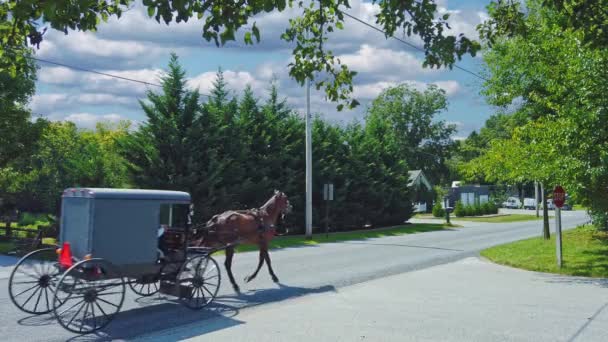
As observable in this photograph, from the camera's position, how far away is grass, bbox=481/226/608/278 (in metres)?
16.7

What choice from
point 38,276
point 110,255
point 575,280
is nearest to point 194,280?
point 110,255

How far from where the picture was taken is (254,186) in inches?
1086

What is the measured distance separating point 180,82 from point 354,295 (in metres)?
15.5

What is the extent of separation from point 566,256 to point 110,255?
1508 cm

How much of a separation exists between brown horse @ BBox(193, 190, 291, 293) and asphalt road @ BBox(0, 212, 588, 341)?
99 centimetres

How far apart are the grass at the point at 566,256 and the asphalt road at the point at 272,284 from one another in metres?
1.68

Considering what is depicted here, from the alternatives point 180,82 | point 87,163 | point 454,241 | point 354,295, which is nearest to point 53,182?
point 87,163

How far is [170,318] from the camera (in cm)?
984

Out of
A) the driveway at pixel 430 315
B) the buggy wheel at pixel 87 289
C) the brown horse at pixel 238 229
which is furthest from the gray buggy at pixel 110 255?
the brown horse at pixel 238 229

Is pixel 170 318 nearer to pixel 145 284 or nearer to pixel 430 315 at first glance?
pixel 145 284

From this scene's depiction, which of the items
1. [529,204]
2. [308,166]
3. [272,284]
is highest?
[308,166]

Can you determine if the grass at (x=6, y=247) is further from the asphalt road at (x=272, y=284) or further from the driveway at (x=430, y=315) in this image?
the driveway at (x=430, y=315)

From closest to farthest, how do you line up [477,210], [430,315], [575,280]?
[430,315] < [575,280] < [477,210]

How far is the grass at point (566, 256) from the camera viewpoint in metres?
16.7
